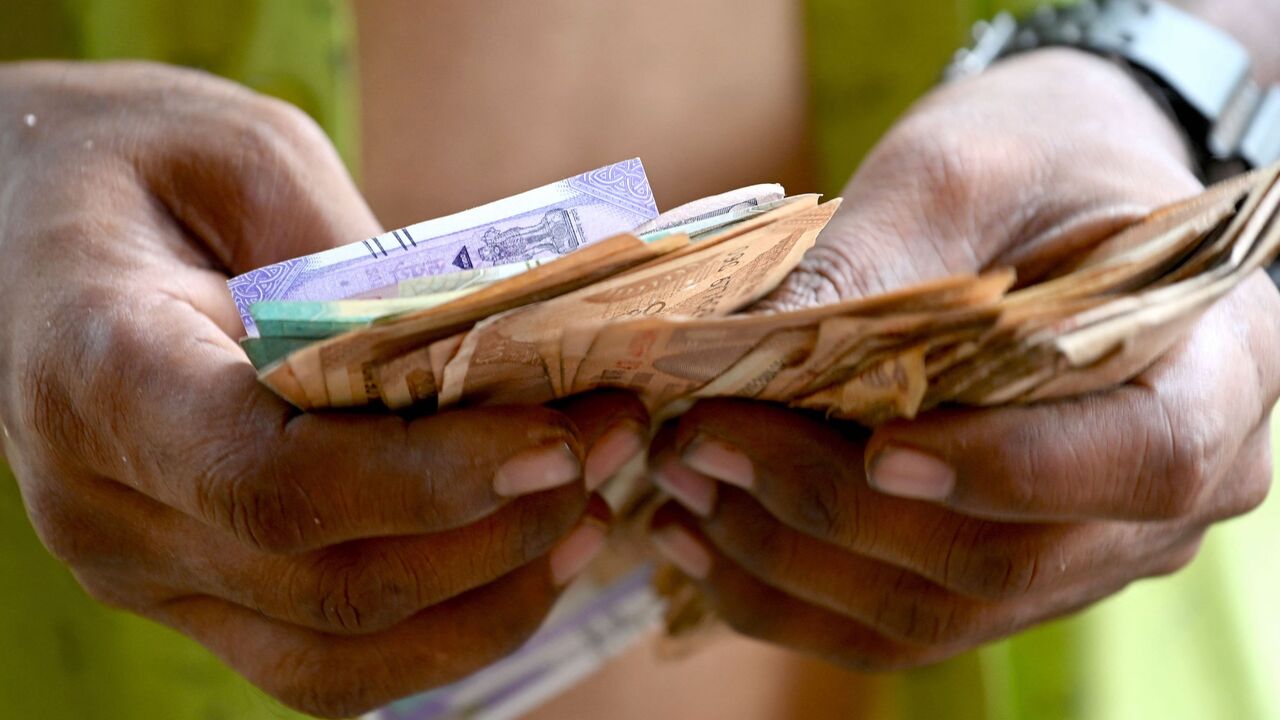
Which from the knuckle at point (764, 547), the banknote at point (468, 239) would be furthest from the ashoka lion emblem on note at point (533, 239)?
the knuckle at point (764, 547)

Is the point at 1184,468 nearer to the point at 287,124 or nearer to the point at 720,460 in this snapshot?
the point at 720,460

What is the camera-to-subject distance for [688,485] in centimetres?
55

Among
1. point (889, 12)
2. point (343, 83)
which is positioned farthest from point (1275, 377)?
point (343, 83)

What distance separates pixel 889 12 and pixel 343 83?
0.46 m

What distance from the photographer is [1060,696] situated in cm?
80

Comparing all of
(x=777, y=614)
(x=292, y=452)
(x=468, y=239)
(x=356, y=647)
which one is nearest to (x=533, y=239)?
(x=468, y=239)

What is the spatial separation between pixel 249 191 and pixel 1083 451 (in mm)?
429

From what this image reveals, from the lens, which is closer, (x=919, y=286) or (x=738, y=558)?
(x=919, y=286)

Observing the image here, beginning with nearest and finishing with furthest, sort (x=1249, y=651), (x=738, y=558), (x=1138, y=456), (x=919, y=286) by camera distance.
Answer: (x=919, y=286) < (x=1138, y=456) < (x=738, y=558) < (x=1249, y=651)

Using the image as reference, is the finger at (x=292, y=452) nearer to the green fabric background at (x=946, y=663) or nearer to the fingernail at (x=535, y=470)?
the fingernail at (x=535, y=470)

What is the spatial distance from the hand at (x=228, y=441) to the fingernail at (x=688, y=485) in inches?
1.7

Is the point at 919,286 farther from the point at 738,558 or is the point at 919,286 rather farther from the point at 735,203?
the point at 738,558

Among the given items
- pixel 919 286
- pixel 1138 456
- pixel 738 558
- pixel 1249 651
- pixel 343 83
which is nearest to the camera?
pixel 919 286

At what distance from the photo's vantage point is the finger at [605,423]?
45 cm
